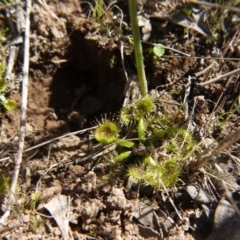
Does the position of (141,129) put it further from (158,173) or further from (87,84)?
(87,84)

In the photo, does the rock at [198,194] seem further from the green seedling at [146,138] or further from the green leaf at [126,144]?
the green leaf at [126,144]

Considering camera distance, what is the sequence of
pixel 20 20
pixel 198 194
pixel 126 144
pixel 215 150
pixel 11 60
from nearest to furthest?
pixel 215 150
pixel 198 194
pixel 126 144
pixel 11 60
pixel 20 20

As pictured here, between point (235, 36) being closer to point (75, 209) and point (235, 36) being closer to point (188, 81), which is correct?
point (188, 81)

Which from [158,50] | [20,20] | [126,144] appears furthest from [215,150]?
[20,20]

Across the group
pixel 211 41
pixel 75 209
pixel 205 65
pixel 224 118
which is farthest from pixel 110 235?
pixel 211 41

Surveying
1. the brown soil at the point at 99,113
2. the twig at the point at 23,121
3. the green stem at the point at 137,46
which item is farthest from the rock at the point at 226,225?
the twig at the point at 23,121

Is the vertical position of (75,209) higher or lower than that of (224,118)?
lower
